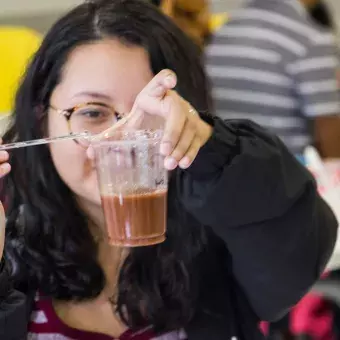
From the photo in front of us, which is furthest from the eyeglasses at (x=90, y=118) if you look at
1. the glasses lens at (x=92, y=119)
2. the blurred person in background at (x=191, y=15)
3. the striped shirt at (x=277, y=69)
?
the blurred person in background at (x=191, y=15)

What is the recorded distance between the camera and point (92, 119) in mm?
1104

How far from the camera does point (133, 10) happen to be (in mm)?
1192

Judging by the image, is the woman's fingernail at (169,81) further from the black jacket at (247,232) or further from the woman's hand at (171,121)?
the black jacket at (247,232)

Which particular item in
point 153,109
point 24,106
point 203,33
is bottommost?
point 203,33

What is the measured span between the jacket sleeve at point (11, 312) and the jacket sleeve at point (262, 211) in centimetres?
29

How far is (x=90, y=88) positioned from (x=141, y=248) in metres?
0.29

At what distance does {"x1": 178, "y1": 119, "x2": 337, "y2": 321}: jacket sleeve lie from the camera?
99 cm

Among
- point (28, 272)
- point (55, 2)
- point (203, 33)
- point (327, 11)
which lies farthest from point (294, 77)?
point (55, 2)

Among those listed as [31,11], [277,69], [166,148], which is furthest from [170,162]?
[31,11]

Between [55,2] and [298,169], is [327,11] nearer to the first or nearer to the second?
[55,2]

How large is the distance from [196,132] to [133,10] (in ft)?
1.24

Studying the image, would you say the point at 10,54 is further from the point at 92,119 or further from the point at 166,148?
the point at 166,148

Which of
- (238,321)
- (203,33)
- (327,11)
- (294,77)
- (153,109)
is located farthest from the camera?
(327,11)

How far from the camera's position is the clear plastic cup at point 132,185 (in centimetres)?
93
